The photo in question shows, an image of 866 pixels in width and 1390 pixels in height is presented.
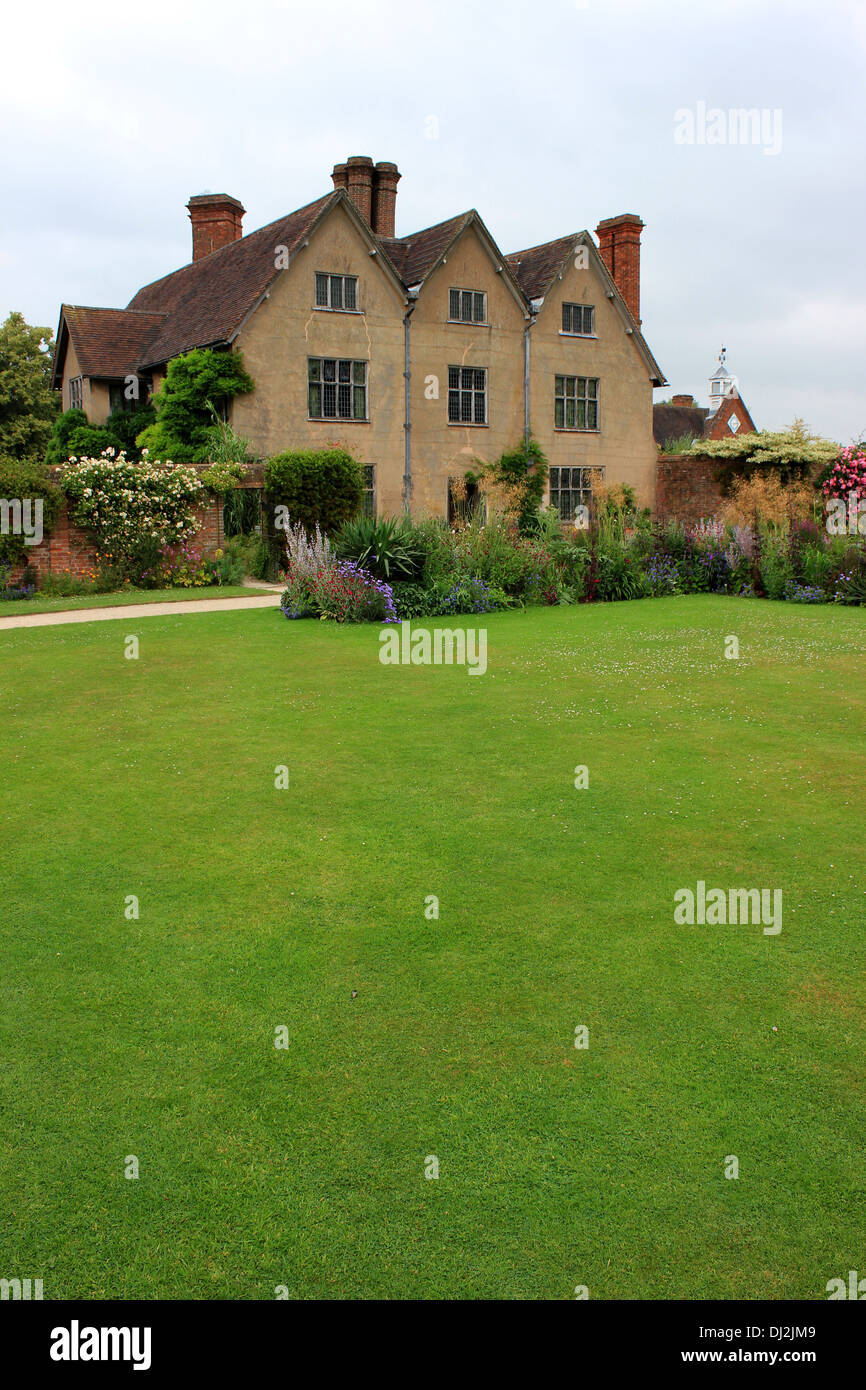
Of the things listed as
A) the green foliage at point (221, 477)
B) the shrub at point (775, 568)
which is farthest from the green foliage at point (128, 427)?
the shrub at point (775, 568)

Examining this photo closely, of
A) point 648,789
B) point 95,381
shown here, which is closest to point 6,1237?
point 648,789

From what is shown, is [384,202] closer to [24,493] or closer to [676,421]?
[24,493]

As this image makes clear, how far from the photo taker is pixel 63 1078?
4230 millimetres

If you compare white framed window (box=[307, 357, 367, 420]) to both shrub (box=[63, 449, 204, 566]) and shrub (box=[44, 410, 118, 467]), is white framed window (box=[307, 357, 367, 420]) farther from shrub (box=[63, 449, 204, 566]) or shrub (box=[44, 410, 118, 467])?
shrub (box=[63, 449, 204, 566])

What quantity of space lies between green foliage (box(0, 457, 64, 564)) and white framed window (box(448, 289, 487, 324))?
1647 centimetres

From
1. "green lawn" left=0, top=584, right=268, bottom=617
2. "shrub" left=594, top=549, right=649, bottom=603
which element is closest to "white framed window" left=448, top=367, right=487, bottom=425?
"shrub" left=594, top=549, right=649, bottom=603

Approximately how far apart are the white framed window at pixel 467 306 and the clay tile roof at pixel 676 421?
2285 cm

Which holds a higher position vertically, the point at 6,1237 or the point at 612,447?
the point at 612,447

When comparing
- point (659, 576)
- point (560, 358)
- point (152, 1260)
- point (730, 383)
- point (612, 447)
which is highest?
point (730, 383)

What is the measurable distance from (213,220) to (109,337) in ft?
22.6

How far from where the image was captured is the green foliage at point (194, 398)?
29.4 m

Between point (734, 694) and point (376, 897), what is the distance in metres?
6.61

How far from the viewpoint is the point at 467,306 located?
112 ft

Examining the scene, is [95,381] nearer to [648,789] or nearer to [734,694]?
[734,694]
